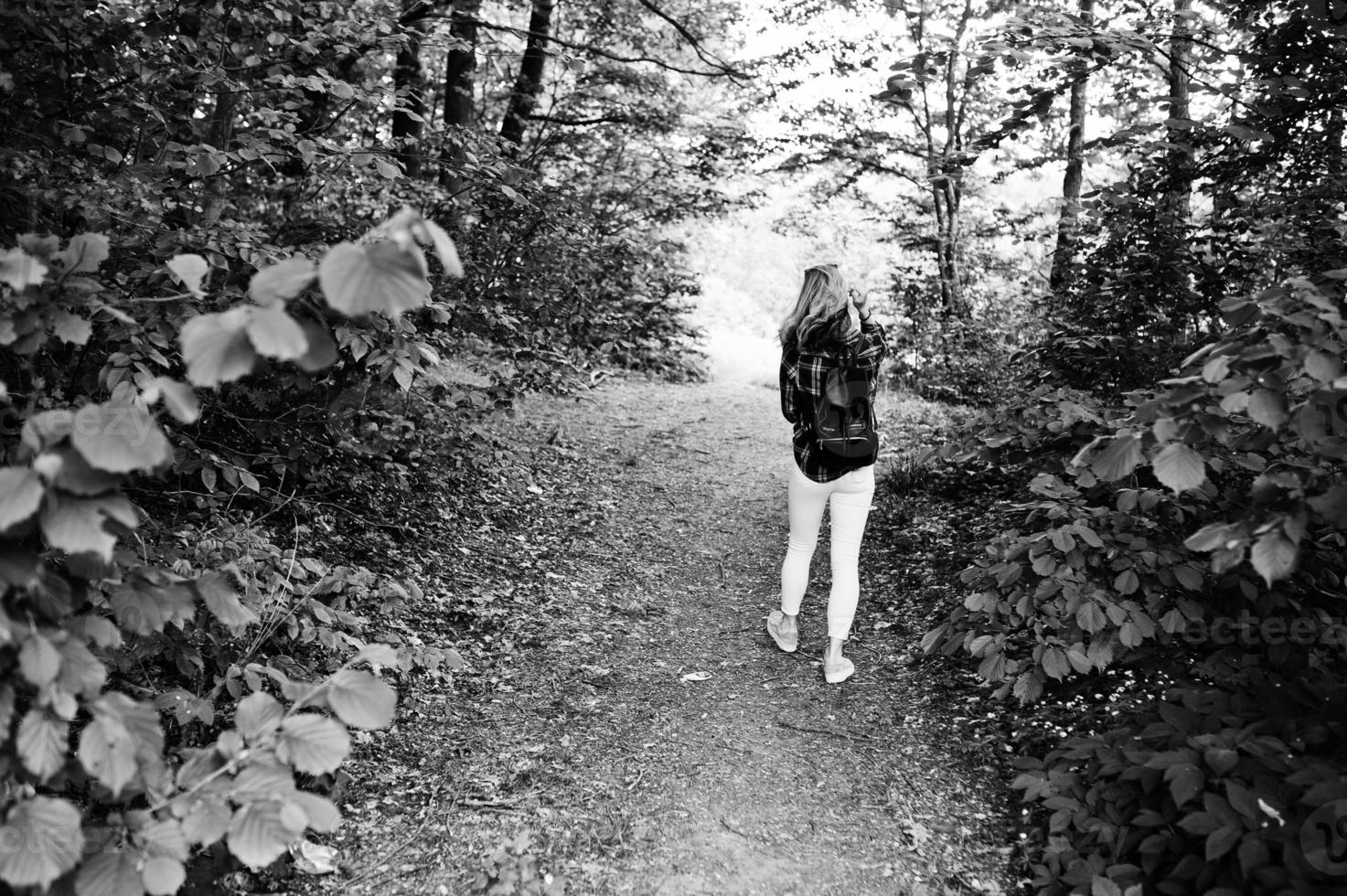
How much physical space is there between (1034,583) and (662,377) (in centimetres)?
901

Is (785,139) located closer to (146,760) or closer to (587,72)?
(587,72)

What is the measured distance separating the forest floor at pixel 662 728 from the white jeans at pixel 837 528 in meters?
0.46

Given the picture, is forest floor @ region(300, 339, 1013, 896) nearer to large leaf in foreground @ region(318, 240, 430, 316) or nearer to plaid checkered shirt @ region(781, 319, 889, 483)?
plaid checkered shirt @ region(781, 319, 889, 483)

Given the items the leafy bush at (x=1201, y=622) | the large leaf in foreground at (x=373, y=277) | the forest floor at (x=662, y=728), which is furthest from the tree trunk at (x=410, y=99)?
the leafy bush at (x=1201, y=622)

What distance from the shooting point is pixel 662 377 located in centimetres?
1209

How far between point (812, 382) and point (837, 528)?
0.74 meters

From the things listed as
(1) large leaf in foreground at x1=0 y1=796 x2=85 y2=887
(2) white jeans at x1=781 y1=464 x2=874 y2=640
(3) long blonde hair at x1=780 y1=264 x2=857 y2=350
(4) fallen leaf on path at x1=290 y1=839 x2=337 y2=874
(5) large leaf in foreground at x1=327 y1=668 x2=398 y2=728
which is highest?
(3) long blonde hair at x1=780 y1=264 x2=857 y2=350

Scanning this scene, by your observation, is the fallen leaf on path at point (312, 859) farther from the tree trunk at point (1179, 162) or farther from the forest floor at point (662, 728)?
the tree trunk at point (1179, 162)

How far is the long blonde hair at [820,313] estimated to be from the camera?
373cm

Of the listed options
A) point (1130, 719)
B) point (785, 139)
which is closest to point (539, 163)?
point (785, 139)

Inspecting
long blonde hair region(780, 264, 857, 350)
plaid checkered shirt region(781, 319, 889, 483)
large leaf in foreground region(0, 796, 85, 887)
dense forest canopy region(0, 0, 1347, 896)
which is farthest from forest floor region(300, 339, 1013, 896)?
long blonde hair region(780, 264, 857, 350)

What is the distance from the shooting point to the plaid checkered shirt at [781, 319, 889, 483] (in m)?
3.76

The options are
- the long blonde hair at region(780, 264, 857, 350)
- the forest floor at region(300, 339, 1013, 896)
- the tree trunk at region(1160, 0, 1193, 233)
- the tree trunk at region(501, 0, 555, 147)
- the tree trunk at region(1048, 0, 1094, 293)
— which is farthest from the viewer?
the tree trunk at region(501, 0, 555, 147)

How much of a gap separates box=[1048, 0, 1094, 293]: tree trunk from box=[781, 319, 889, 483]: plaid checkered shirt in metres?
3.23
